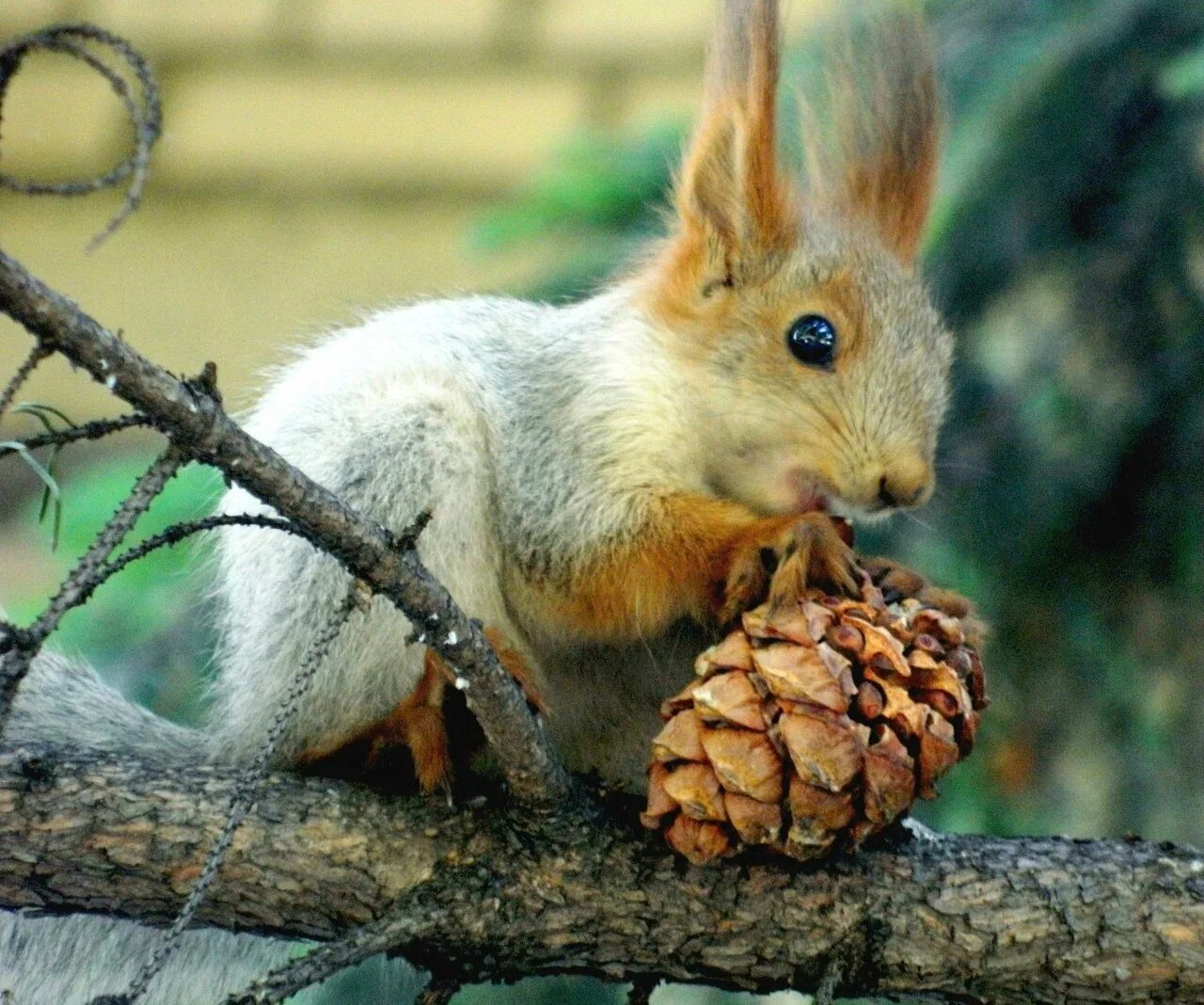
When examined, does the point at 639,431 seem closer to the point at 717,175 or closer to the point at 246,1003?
the point at 717,175

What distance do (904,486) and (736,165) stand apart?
307 mm

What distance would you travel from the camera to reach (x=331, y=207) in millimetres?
4199

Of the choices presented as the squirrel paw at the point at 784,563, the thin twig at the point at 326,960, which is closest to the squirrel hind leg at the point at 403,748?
Result: the thin twig at the point at 326,960

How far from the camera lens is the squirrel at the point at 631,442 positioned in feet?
4.19

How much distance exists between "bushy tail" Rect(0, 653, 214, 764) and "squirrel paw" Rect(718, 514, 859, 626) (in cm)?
44

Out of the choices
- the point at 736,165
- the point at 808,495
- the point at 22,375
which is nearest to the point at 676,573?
the point at 808,495

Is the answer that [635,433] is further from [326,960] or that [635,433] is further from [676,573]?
[326,960]

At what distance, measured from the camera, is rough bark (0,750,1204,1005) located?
3.60 feet

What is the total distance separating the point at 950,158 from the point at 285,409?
67 centimetres

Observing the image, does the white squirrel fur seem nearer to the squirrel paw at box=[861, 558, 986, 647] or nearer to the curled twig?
the squirrel paw at box=[861, 558, 986, 647]

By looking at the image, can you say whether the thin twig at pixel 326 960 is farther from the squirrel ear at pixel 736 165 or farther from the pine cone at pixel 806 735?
the squirrel ear at pixel 736 165

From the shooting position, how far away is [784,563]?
3.86 feet

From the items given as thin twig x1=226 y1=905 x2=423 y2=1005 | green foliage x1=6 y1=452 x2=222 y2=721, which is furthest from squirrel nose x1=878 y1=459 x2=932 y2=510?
green foliage x1=6 y1=452 x2=222 y2=721

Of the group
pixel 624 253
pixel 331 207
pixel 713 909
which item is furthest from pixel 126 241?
pixel 713 909
